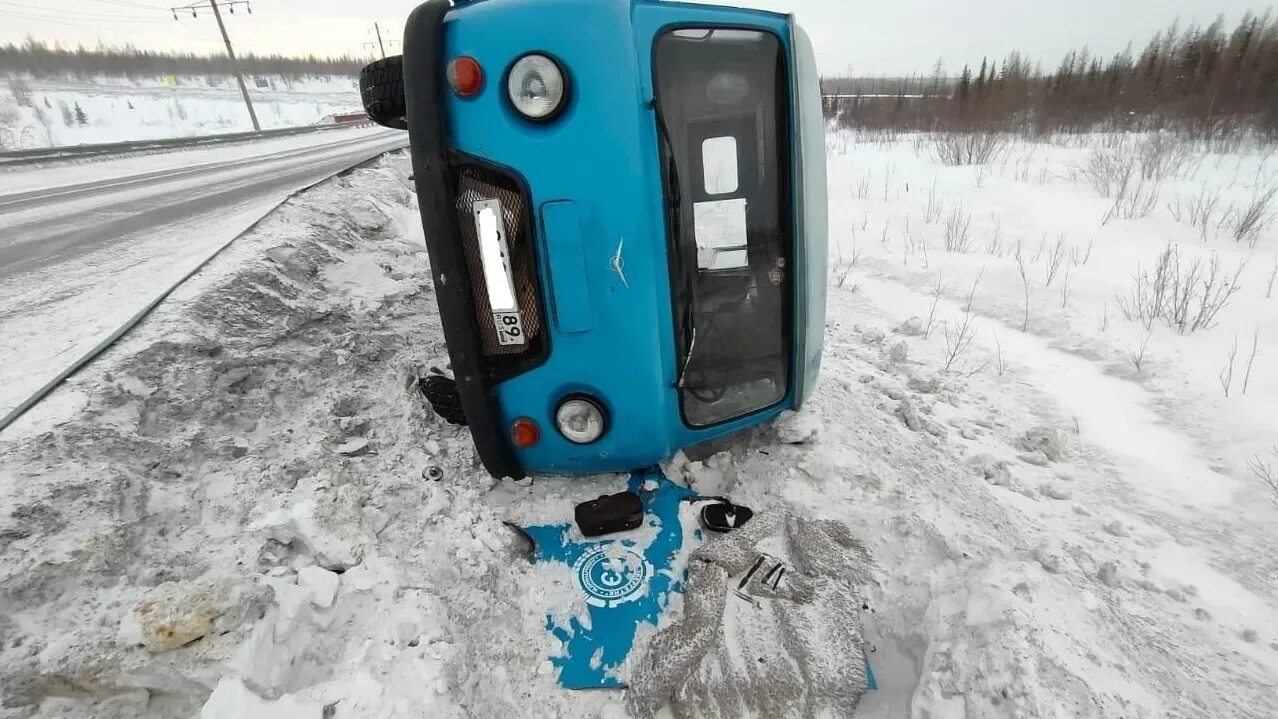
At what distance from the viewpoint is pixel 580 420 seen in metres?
2.07

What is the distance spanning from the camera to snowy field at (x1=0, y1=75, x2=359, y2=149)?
24.1 meters

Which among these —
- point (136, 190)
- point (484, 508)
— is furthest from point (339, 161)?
point (484, 508)

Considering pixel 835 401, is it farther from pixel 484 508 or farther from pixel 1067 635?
pixel 484 508

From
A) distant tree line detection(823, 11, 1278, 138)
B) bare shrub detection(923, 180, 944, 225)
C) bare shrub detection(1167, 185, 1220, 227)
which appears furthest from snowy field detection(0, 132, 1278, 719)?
distant tree line detection(823, 11, 1278, 138)

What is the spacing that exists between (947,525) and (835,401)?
38.6 inches

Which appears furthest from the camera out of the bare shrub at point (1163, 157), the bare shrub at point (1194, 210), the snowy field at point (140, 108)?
the snowy field at point (140, 108)

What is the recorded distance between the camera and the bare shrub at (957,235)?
21.0ft

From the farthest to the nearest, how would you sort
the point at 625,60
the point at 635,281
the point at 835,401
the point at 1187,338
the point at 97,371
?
the point at 1187,338
the point at 835,401
the point at 97,371
the point at 635,281
the point at 625,60

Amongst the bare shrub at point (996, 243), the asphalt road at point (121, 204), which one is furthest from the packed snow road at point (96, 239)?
the bare shrub at point (996, 243)

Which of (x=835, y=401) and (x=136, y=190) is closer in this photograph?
(x=835, y=401)

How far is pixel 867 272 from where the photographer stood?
19.1 ft

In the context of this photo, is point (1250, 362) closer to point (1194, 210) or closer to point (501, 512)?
point (501, 512)

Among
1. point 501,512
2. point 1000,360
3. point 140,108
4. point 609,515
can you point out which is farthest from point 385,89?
point 140,108

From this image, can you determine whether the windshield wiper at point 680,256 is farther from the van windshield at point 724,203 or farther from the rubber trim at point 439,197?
the rubber trim at point 439,197
